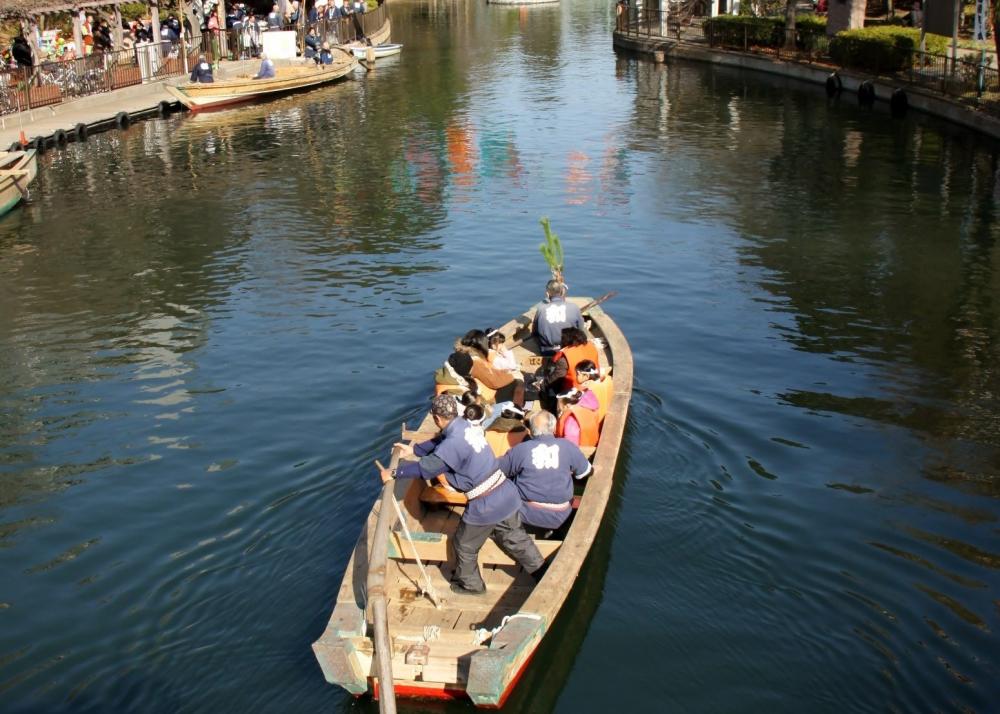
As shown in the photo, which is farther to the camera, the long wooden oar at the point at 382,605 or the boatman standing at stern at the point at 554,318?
the boatman standing at stern at the point at 554,318

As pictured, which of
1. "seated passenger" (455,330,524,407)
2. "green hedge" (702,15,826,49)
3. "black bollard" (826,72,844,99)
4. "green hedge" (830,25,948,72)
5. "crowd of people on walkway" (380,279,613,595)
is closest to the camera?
"crowd of people on walkway" (380,279,613,595)

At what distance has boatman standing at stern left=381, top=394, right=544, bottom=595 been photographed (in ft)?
34.1

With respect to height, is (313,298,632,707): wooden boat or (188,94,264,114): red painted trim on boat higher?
(188,94,264,114): red painted trim on boat

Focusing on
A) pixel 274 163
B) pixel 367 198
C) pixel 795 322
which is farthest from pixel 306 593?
pixel 274 163

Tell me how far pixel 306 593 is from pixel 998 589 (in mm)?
7376

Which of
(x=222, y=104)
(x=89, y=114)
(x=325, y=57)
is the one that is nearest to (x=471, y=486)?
(x=89, y=114)

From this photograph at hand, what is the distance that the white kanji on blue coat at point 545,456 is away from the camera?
36.3ft

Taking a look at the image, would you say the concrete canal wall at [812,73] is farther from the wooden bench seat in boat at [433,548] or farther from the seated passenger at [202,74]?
the wooden bench seat in boat at [433,548]

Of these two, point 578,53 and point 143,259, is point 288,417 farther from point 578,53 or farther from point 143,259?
point 578,53

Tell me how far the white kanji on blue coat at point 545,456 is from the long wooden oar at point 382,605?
62.1 inches

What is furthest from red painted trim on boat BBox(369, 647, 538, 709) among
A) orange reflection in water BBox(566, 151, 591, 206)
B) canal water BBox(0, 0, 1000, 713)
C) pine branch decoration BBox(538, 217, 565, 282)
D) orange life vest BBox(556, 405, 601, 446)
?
orange reflection in water BBox(566, 151, 591, 206)

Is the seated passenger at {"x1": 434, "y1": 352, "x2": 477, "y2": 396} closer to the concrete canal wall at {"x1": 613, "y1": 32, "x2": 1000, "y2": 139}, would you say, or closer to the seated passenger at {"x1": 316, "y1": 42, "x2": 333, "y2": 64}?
the concrete canal wall at {"x1": 613, "y1": 32, "x2": 1000, "y2": 139}

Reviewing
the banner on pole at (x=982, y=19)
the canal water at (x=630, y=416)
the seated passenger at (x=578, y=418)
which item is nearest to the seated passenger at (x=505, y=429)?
the seated passenger at (x=578, y=418)

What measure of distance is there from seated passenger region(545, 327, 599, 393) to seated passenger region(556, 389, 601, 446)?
0.75 metres
